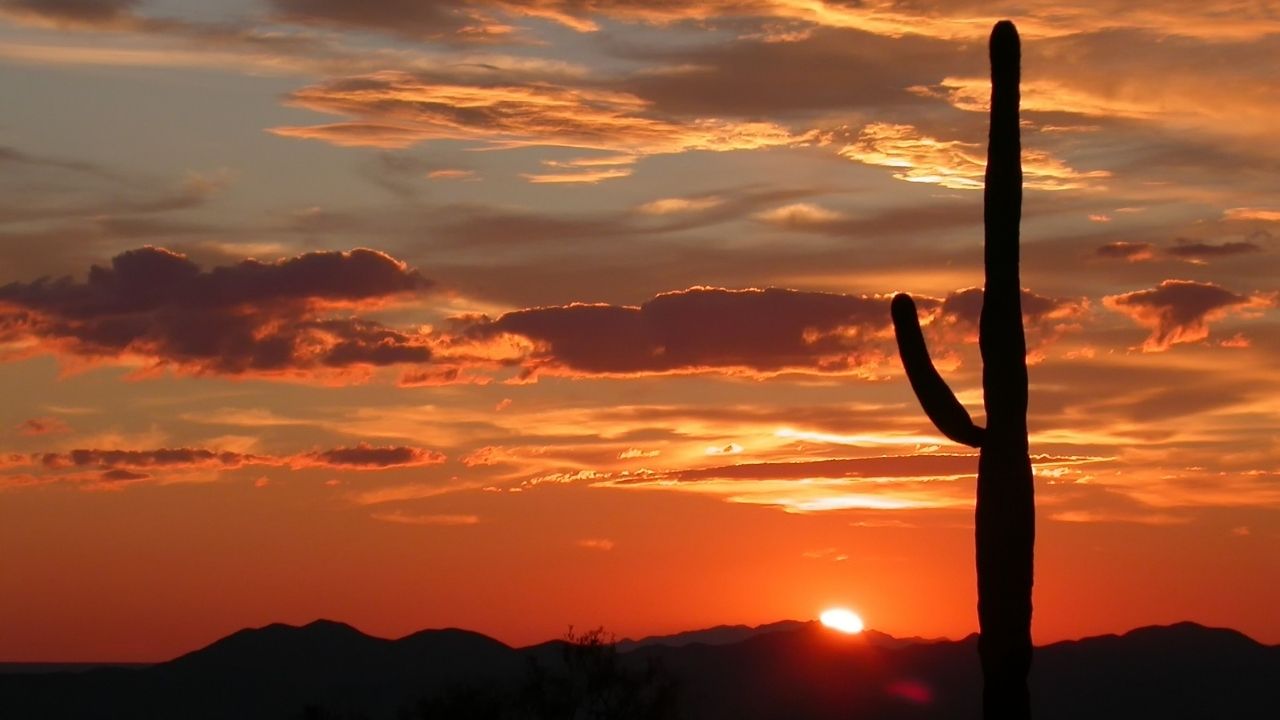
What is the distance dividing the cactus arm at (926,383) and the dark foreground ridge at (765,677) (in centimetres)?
12024

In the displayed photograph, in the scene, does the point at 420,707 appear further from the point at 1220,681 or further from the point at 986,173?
the point at 1220,681

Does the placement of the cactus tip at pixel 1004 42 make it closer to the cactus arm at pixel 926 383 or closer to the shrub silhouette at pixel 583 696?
the cactus arm at pixel 926 383

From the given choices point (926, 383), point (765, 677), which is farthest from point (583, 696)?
point (765, 677)

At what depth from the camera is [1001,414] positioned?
21.8m

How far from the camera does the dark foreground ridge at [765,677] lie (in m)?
156

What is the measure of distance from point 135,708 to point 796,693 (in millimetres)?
62057

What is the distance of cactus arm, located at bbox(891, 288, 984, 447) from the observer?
21953 millimetres

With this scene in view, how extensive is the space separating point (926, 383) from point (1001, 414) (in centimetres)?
102

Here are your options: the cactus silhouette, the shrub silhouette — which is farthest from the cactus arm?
the shrub silhouette

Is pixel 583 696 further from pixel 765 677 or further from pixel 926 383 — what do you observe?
pixel 765 677

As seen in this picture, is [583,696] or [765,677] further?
[765,677]

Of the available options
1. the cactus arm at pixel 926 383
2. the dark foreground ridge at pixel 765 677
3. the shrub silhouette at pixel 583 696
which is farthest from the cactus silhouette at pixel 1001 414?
the dark foreground ridge at pixel 765 677

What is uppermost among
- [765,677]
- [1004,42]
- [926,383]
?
[1004,42]

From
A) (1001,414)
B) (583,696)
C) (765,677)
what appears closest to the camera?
(1001,414)
